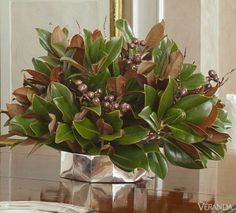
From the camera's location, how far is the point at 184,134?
861mm

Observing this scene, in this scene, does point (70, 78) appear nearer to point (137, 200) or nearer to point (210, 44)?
point (137, 200)

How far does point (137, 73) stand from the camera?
0.88 meters

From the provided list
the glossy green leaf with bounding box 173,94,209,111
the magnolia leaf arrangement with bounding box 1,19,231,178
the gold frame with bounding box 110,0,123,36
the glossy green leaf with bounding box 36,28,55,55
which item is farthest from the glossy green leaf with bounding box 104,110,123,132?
the gold frame with bounding box 110,0,123,36

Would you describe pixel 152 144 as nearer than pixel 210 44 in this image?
Yes

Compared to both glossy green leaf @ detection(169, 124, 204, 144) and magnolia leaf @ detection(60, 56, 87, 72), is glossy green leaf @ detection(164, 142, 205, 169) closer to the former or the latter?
glossy green leaf @ detection(169, 124, 204, 144)

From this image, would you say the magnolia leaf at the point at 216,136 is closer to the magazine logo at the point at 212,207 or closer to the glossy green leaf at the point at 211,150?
the glossy green leaf at the point at 211,150

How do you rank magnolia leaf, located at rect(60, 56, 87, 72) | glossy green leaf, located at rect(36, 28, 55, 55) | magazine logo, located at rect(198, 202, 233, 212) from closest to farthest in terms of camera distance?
magazine logo, located at rect(198, 202, 233, 212), magnolia leaf, located at rect(60, 56, 87, 72), glossy green leaf, located at rect(36, 28, 55, 55)

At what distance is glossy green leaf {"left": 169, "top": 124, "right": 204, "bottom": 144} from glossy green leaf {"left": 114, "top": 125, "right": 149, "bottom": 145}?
1.9 inches

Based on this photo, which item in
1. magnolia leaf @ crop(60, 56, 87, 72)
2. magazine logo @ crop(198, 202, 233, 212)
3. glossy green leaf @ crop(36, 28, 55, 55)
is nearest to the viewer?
magazine logo @ crop(198, 202, 233, 212)

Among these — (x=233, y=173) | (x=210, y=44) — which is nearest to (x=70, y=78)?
(x=233, y=173)

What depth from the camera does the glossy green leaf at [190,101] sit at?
875 millimetres

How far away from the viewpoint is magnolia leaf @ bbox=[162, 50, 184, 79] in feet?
2.99

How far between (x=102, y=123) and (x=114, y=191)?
4.8 inches

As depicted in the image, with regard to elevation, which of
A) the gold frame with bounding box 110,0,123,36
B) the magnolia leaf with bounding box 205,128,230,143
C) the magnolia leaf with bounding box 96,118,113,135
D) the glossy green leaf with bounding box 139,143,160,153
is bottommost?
the glossy green leaf with bounding box 139,143,160,153
